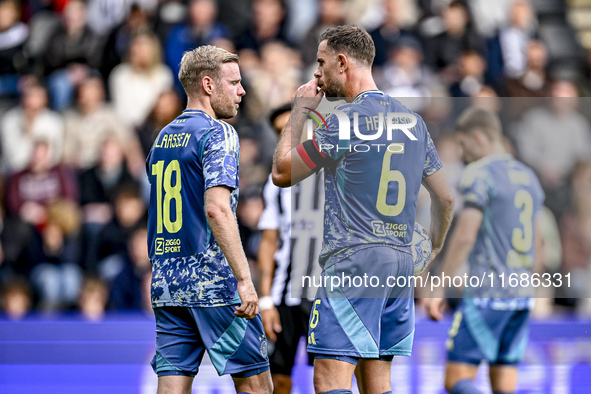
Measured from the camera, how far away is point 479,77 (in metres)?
9.59

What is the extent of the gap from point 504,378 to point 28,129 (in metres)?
6.56

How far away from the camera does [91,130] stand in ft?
31.4

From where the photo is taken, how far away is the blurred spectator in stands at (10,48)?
10.7 meters

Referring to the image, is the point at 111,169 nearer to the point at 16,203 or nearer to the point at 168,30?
the point at 16,203

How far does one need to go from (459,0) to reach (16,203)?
575 cm

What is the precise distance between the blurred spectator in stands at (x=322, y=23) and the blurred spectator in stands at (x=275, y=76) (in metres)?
0.16

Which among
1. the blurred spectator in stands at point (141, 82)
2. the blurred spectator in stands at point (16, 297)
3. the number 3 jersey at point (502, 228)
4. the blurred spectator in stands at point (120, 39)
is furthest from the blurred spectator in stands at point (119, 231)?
the number 3 jersey at point (502, 228)

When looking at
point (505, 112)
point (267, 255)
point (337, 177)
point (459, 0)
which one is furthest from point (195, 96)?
point (459, 0)

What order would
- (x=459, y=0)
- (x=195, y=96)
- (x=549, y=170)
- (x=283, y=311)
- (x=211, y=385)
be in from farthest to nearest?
1. (x=459, y=0)
2. (x=549, y=170)
3. (x=211, y=385)
4. (x=283, y=311)
5. (x=195, y=96)

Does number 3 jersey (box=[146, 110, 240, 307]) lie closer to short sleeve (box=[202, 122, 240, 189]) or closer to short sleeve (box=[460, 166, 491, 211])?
short sleeve (box=[202, 122, 240, 189])

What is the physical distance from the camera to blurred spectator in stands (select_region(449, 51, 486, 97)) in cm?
934

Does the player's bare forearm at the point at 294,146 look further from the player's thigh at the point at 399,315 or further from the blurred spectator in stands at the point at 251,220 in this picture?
the blurred spectator in stands at the point at 251,220

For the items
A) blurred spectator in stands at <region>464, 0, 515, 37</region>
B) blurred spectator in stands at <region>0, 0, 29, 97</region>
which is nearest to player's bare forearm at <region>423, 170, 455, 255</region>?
blurred spectator in stands at <region>464, 0, 515, 37</region>

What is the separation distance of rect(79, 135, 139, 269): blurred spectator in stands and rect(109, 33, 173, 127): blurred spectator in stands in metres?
0.58
